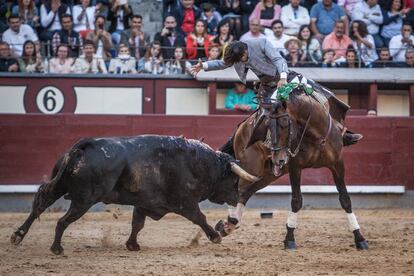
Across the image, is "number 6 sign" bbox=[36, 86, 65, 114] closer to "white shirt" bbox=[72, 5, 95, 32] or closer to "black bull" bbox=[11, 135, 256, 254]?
"white shirt" bbox=[72, 5, 95, 32]

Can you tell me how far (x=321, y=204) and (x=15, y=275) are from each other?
291 inches

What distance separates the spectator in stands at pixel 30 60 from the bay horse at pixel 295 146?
16.9ft

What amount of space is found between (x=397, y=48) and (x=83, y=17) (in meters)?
4.76

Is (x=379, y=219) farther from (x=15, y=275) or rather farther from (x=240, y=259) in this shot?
(x=15, y=275)

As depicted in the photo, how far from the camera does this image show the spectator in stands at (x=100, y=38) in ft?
44.8

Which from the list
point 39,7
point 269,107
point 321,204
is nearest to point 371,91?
point 321,204

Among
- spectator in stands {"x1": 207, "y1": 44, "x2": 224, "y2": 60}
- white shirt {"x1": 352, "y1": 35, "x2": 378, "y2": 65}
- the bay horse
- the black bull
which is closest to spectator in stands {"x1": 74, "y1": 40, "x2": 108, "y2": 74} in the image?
spectator in stands {"x1": 207, "y1": 44, "x2": 224, "y2": 60}

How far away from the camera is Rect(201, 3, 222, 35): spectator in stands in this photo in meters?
14.3

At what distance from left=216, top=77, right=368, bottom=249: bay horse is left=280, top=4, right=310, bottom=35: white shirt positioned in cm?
540

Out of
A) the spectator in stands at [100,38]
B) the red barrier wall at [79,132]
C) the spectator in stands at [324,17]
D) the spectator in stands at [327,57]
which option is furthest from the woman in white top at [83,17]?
the spectator in stands at [327,57]

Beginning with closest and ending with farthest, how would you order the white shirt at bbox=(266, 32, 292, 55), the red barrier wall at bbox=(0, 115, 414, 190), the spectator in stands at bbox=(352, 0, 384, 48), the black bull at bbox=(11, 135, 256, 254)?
1. the black bull at bbox=(11, 135, 256, 254)
2. the red barrier wall at bbox=(0, 115, 414, 190)
3. the white shirt at bbox=(266, 32, 292, 55)
4. the spectator in stands at bbox=(352, 0, 384, 48)

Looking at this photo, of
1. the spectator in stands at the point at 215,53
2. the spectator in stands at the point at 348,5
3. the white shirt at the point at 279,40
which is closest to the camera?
the spectator in stands at the point at 215,53

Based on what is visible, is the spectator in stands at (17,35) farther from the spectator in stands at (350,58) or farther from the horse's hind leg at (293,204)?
the horse's hind leg at (293,204)

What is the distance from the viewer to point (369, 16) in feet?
48.9
